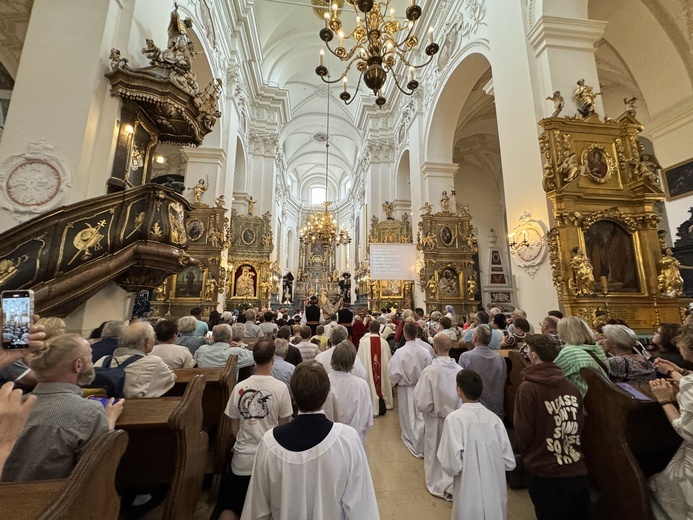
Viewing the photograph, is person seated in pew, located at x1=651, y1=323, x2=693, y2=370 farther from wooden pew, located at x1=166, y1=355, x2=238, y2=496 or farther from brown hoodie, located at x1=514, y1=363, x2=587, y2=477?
wooden pew, located at x1=166, y1=355, x2=238, y2=496

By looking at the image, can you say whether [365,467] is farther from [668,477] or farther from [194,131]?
[194,131]

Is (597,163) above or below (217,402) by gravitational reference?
above

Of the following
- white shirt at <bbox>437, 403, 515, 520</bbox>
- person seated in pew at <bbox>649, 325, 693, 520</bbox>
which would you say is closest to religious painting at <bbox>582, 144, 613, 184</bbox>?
person seated in pew at <bbox>649, 325, 693, 520</bbox>

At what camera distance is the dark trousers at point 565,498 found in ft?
5.98

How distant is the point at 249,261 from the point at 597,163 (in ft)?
35.9

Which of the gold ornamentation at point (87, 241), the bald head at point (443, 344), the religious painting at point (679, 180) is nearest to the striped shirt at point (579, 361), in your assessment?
the bald head at point (443, 344)

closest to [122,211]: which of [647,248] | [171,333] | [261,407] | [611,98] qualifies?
[171,333]

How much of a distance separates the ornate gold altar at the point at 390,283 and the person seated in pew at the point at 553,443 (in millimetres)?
9079

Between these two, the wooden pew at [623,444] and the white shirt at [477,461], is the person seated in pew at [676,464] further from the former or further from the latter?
the white shirt at [477,461]

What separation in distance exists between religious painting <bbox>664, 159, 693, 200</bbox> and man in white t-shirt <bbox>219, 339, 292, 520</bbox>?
8630 millimetres

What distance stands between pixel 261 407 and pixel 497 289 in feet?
46.9

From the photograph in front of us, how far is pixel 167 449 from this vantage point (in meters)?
1.65

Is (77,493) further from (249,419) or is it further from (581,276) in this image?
(581,276)

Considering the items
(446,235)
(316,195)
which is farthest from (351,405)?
(316,195)
